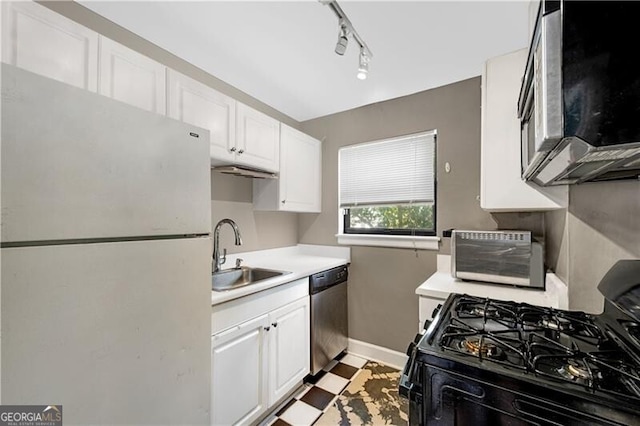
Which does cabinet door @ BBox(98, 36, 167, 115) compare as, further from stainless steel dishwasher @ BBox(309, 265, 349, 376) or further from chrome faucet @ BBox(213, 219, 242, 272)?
stainless steel dishwasher @ BBox(309, 265, 349, 376)

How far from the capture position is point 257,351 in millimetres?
1576

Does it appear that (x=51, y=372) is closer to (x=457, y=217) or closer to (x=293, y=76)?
(x=293, y=76)

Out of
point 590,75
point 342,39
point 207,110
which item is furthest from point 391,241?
point 590,75

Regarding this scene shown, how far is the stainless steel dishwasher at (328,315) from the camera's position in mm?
2055

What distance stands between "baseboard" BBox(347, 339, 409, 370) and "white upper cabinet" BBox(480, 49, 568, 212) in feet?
5.05

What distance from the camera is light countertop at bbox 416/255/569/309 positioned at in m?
1.29

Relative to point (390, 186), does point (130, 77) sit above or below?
above

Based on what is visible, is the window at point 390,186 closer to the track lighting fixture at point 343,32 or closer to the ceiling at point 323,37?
the ceiling at point 323,37

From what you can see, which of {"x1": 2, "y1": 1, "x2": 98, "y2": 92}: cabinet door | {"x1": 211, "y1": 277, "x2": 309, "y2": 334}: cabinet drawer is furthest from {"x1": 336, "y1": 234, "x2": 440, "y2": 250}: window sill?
{"x1": 2, "y1": 1, "x2": 98, "y2": 92}: cabinet door

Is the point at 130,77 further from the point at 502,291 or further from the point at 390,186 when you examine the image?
the point at 502,291

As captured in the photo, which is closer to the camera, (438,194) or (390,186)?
(438,194)

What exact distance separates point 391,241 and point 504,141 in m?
1.19

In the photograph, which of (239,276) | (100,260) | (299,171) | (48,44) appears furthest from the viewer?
(299,171)

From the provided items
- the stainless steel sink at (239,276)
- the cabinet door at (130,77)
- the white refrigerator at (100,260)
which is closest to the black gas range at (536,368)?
the white refrigerator at (100,260)
